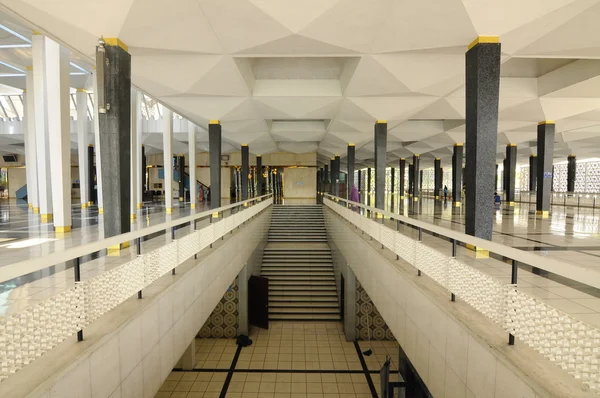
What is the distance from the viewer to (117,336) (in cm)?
351

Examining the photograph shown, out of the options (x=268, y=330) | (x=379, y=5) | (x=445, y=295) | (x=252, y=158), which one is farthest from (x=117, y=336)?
(x=252, y=158)

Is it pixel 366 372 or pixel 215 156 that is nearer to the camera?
pixel 366 372

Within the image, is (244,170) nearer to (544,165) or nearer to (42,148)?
(42,148)

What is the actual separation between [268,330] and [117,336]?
12.5 meters

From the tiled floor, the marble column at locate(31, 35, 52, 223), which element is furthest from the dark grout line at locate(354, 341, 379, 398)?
the marble column at locate(31, 35, 52, 223)

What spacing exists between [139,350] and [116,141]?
510cm

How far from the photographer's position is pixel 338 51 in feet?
28.4

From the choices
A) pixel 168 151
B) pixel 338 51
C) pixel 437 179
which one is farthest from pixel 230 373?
pixel 437 179

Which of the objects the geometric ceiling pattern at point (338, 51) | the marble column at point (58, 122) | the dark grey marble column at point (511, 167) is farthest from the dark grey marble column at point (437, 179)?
the marble column at point (58, 122)

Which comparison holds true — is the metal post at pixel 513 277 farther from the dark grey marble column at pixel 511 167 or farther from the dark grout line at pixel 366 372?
the dark grey marble column at pixel 511 167

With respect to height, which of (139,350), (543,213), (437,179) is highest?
(437,179)

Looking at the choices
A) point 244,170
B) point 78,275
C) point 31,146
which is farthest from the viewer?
point 244,170

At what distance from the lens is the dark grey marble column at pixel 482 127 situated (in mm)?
7516

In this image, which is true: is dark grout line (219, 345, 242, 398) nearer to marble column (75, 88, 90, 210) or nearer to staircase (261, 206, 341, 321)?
staircase (261, 206, 341, 321)
